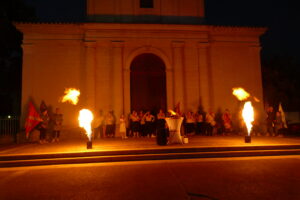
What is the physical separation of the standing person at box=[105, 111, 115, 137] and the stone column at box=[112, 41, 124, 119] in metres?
0.92

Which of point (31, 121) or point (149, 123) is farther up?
point (31, 121)

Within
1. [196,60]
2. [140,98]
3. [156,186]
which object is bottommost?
[156,186]

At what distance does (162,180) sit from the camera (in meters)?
5.99

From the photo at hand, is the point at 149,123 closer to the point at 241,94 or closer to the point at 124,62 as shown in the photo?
the point at 124,62

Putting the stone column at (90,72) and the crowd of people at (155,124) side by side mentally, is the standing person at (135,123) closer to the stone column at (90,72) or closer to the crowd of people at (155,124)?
the crowd of people at (155,124)

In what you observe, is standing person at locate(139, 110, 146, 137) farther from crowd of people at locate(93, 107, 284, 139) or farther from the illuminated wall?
the illuminated wall

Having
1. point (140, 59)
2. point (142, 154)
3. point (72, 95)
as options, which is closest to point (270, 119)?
point (142, 154)

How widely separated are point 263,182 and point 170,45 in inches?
463

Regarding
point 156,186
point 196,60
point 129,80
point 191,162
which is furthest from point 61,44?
point 156,186

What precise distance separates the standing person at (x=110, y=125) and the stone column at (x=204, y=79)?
6116 millimetres

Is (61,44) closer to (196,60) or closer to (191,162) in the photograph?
(196,60)

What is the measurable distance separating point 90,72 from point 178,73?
19.4 ft

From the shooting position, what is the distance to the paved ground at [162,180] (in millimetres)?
4992

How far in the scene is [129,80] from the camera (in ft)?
50.1
